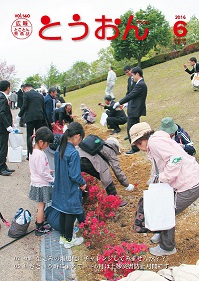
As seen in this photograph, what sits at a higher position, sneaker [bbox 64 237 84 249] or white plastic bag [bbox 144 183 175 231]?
white plastic bag [bbox 144 183 175 231]

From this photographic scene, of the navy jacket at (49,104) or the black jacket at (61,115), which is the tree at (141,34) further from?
the navy jacket at (49,104)

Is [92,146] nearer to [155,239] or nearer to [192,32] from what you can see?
[155,239]

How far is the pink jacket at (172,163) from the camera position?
289 cm

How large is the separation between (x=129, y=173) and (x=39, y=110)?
87.6 inches

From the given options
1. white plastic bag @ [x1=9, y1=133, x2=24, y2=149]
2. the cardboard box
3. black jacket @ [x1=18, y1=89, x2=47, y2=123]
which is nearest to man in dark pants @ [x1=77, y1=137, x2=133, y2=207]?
black jacket @ [x1=18, y1=89, x2=47, y2=123]

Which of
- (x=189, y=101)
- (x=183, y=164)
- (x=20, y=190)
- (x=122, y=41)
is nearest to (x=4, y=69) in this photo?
(x=122, y=41)

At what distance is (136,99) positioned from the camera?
652cm

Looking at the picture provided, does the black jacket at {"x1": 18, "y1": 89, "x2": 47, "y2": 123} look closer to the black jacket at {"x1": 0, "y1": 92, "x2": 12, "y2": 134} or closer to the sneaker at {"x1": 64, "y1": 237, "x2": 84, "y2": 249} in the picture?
the black jacket at {"x1": 0, "y1": 92, "x2": 12, "y2": 134}

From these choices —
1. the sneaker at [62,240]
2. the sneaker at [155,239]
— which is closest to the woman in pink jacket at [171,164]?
the sneaker at [155,239]

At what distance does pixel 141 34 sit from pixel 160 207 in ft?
89.9

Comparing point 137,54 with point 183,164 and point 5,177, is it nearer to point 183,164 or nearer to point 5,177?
point 5,177

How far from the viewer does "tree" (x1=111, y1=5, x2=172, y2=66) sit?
92.4 ft

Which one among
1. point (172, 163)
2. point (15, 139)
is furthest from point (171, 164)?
point (15, 139)

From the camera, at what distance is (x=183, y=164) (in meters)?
3.01
